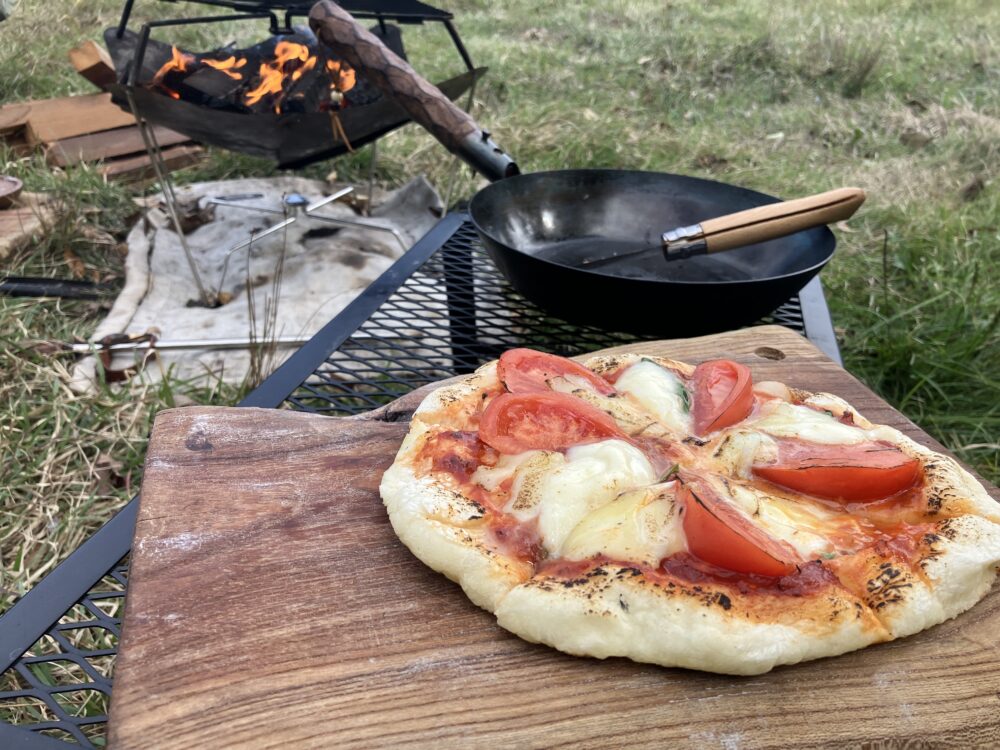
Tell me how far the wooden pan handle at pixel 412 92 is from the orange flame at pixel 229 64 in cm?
248

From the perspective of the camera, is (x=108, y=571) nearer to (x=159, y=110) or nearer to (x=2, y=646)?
(x=2, y=646)

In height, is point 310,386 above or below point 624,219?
below

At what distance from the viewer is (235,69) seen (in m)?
5.63

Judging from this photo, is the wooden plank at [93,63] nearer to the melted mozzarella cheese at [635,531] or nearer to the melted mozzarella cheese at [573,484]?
the melted mozzarella cheese at [573,484]

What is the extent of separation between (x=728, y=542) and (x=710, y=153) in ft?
21.6

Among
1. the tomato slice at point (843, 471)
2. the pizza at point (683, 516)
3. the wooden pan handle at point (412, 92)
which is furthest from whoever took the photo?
the wooden pan handle at point (412, 92)

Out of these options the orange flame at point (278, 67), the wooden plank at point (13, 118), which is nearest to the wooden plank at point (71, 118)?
the wooden plank at point (13, 118)

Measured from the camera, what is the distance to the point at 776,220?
255cm

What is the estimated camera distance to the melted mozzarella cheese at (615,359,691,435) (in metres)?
2.03

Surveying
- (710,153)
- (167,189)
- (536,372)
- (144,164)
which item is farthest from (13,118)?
(536,372)

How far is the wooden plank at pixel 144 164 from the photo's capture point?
6.47 m

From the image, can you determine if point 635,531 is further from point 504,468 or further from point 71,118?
point 71,118

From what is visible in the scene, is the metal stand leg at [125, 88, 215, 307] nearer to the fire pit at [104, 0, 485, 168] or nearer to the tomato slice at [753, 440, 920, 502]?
the fire pit at [104, 0, 485, 168]

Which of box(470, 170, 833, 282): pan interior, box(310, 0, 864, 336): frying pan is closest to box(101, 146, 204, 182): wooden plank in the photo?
box(310, 0, 864, 336): frying pan
